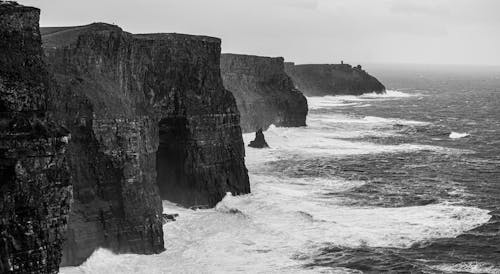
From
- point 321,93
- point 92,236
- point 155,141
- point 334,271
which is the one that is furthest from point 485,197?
point 321,93

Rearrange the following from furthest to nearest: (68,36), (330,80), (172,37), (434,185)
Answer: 1. (330,80)
2. (434,185)
3. (172,37)
4. (68,36)

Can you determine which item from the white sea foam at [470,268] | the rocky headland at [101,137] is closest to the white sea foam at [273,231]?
the rocky headland at [101,137]

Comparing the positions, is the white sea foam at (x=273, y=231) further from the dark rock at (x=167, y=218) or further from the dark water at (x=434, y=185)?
the dark water at (x=434, y=185)

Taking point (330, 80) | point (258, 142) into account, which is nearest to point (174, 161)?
point (258, 142)

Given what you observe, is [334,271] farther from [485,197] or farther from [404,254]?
[485,197]

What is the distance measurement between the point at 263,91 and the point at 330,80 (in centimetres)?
7867

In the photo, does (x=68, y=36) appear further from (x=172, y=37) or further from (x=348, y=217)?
(x=348, y=217)

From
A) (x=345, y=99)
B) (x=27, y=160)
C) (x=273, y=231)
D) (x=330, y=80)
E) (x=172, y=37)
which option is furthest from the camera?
(x=330, y=80)

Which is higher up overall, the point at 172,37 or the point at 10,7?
the point at 172,37

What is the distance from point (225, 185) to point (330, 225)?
10.1 meters

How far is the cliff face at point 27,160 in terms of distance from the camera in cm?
2302

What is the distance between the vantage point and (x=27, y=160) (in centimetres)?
2312

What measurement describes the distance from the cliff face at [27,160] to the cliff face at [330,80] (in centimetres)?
14131

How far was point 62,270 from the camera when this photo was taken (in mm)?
30859
